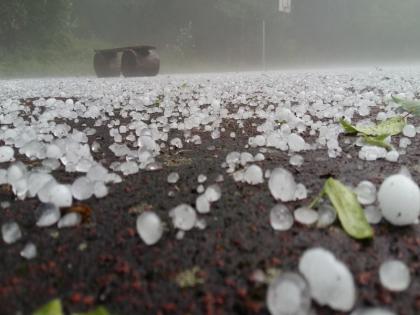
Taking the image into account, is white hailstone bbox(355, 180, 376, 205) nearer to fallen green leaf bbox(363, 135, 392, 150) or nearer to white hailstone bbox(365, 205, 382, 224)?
white hailstone bbox(365, 205, 382, 224)

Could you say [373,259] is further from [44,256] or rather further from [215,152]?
[215,152]

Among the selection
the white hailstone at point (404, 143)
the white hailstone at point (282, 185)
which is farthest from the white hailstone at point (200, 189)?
the white hailstone at point (404, 143)

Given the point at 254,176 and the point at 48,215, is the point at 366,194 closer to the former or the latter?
the point at 254,176

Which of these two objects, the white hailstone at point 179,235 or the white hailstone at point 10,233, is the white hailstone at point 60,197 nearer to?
the white hailstone at point 10,233

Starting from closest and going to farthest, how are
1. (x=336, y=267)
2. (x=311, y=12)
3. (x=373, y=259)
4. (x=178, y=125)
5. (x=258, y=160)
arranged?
(x=336, y=267) → (x=373, y=259) → (x=258, y=160) → (x=178, y=125) → (x=311, y=12)

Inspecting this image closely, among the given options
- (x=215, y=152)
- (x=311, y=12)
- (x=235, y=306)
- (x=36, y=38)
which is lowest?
(x=235, y=306)

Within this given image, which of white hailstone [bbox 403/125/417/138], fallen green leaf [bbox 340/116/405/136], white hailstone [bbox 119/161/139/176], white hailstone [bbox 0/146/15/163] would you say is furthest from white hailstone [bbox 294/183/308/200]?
white hailstone [bbox 0/146/15/163]

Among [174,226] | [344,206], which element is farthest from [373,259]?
[174,226]
